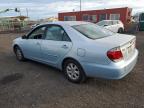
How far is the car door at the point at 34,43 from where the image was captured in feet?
18.4

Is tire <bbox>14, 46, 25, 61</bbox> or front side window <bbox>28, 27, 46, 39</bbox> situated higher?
front side window <bbox>28, 27, 46, 39</bbox>

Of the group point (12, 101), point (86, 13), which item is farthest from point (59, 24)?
point (86, 13)

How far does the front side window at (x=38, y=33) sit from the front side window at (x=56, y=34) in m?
0.28

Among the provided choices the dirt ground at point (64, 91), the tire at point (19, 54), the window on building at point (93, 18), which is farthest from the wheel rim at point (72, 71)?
the window on building at point (93, 18)

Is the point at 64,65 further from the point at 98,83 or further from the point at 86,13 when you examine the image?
the point at 86,13

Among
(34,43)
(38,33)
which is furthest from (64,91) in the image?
(38,33)

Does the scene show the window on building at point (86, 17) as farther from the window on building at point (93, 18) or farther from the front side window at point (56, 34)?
the front side window at point (56, 34)

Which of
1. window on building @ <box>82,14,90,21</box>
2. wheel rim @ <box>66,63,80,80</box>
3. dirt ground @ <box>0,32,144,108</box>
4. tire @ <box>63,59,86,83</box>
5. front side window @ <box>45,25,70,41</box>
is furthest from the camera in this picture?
window on building @ <box>82,14,90,21</box>

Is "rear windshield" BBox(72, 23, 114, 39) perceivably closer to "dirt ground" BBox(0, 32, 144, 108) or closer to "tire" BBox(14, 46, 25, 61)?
"dirt ground" BBox(0, 32, 144, 108)

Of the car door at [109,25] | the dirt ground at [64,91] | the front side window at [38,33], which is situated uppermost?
the front side window at [38,33]

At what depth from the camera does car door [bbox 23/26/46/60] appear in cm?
562

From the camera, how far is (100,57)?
3896mm

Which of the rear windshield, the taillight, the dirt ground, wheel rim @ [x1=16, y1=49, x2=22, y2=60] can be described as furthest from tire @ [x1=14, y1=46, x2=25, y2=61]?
the taillight

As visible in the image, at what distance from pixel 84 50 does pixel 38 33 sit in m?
2.25
